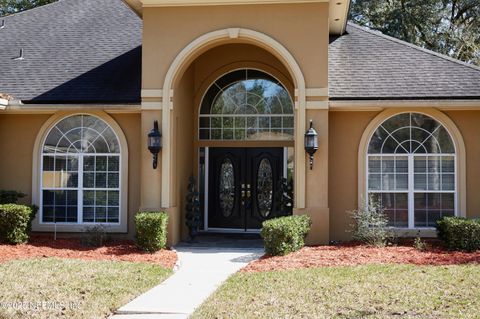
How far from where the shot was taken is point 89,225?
1332cm

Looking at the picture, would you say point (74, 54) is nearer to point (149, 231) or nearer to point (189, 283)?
point (149, 231)

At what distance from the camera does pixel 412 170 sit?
12.7 metres

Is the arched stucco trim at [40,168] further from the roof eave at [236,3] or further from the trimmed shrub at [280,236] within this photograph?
the trimmed shrub at [280,236]

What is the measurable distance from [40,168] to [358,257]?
8105 millimetres

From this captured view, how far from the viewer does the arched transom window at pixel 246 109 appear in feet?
48.7

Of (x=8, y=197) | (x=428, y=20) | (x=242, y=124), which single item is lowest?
(x=8, y=197)

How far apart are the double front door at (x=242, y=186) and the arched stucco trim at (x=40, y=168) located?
274cm

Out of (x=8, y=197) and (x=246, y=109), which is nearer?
(x=8, y=197)

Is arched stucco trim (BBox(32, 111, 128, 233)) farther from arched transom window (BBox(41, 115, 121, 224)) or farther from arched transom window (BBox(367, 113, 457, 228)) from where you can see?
arched transom window (BBox(367, 113, 457, 228))

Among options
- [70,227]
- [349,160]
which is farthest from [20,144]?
[349,160]

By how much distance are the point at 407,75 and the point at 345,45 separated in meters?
2.33

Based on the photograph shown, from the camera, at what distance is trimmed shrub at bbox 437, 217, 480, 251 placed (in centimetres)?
1093

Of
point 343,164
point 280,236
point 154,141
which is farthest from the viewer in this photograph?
point 343,164

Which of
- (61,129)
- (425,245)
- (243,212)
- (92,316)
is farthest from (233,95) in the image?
(92,316)
